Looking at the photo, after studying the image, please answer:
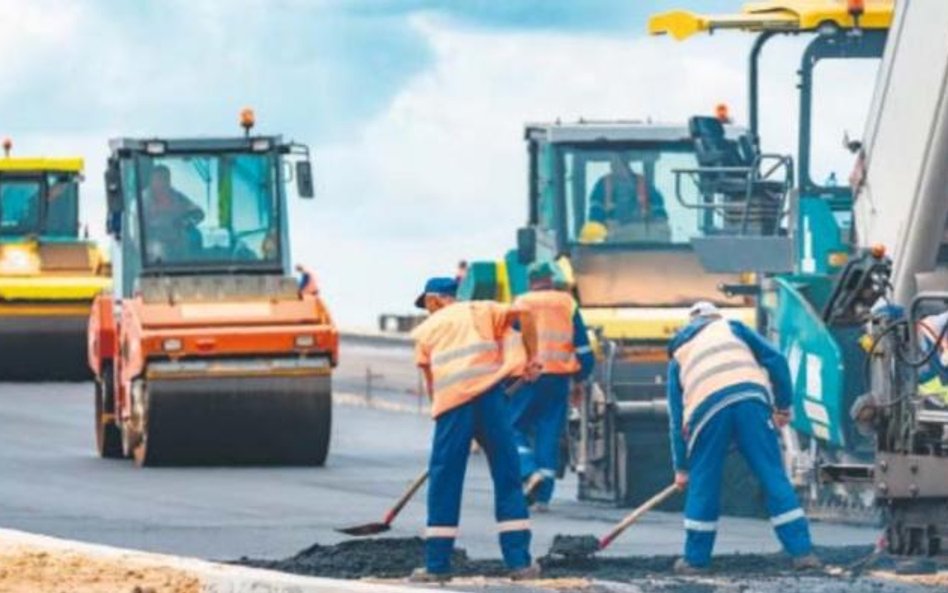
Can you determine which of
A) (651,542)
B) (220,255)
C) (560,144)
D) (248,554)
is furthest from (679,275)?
(248,554)

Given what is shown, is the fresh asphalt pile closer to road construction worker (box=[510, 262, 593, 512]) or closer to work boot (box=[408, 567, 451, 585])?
work boot (box=[408, 567, 451, 585])

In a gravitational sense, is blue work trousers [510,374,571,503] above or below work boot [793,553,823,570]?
above

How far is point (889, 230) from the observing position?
64.7 ft

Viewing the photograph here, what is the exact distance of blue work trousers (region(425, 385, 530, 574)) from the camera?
17.7 m

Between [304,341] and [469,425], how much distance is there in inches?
448

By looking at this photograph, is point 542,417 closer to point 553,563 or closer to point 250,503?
point 250,503

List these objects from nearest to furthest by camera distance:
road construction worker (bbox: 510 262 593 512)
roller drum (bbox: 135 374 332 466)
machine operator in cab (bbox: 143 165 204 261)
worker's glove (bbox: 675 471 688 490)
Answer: worker's glove (bbox: 675 471 688 490) < road construction worker (bbox: 510 262 593 512) < roller drum (bbox: 135 374 332 466) < machine operator in cab (bbox: 143 165 204 261)

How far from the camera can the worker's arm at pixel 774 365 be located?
18.5m

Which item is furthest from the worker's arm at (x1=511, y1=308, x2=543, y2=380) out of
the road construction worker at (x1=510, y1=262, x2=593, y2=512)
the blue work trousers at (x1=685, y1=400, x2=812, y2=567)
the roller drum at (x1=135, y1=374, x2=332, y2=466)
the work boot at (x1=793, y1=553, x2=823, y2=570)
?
the roller drum at (x1=135, y1=374, x2=332, y2=466)

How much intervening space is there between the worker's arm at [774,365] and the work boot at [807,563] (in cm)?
87

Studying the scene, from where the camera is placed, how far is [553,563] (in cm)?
1834

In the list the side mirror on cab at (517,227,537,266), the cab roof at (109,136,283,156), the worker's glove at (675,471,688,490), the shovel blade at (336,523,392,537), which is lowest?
the shovel blade at (336,523,392,537)

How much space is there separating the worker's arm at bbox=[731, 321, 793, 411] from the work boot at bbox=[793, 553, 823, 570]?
0.87 m

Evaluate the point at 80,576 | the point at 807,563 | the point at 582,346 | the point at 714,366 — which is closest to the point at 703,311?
the point at 714,366
